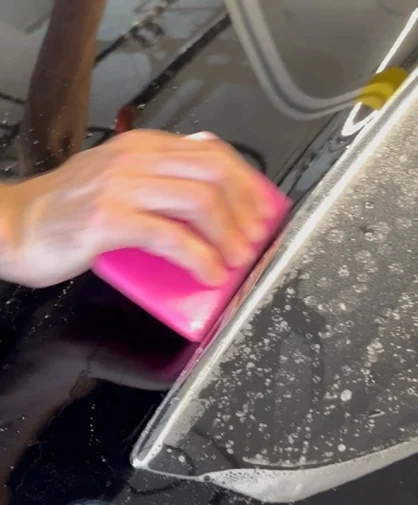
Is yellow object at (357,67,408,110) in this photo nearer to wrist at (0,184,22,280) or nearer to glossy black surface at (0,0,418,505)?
glossy black surface at (0,0,418,505)

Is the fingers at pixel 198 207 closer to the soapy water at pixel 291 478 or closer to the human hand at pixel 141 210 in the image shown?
the human hand at pixel 141 210

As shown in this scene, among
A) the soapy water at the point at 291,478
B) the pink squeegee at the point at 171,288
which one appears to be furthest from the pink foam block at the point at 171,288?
the soapy water at the point at 291,478

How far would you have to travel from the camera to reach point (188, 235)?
0.48 m

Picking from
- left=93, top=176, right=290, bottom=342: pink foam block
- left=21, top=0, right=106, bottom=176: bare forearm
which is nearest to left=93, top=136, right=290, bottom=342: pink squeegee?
left=93, top=176, right=290, bottom=342: pink foam block

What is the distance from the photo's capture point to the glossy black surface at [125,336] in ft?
1.34

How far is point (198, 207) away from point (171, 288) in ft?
0.20

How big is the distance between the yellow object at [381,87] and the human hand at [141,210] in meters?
0.13

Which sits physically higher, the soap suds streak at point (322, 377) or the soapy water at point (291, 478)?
the soap suds streak at point (322, 377)

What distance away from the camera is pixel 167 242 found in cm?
47

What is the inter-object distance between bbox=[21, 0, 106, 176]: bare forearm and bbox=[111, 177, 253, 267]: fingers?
11cm

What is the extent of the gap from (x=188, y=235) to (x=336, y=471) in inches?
7.4

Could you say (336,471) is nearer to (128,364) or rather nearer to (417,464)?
(417,464)

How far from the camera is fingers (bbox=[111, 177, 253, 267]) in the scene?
0.48 meters

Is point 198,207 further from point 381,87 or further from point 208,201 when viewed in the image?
point 381,87
